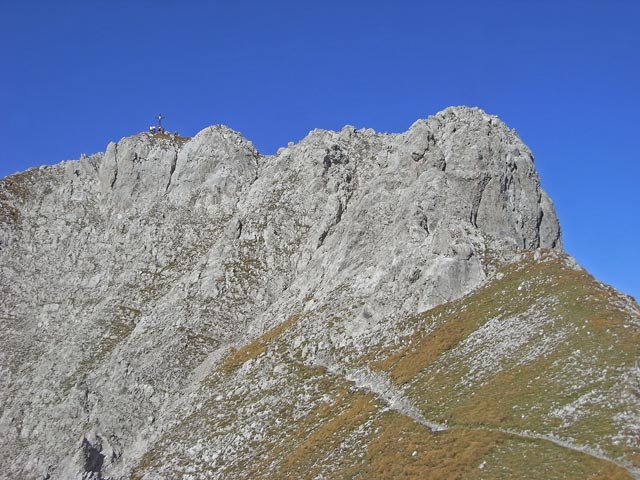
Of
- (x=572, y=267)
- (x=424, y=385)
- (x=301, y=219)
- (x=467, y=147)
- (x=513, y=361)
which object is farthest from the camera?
(x=301, y=219)

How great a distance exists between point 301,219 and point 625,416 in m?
75.3

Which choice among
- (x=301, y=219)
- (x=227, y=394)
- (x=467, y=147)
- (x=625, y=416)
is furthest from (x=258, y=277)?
(x=625, y=416)

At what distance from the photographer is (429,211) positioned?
8512 cm

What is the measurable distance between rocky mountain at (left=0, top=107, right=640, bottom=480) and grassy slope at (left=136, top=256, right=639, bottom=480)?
0.24m

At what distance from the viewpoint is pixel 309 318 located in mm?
80750

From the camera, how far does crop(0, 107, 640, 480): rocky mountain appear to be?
4606cm

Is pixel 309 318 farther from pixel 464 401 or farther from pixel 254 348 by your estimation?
pixel 464 401

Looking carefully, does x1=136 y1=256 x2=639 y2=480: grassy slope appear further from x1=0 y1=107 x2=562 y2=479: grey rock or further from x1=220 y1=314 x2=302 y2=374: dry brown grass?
x1=0 y1=107 x2=562 y2=479: grey rock

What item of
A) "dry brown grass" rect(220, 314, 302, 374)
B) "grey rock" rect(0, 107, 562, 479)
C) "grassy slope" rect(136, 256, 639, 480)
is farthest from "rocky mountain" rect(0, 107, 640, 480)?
"dry brown grass" rect(220, 314, 302, 374)

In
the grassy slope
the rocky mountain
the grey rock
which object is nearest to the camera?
the grassy slope

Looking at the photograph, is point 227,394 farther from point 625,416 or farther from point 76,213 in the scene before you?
point 76,213

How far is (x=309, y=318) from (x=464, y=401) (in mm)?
34356

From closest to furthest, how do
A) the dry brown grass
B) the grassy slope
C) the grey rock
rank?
the grassy slope < the grey rock < the dry brown grass

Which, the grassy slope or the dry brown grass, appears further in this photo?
the dry brown grass
